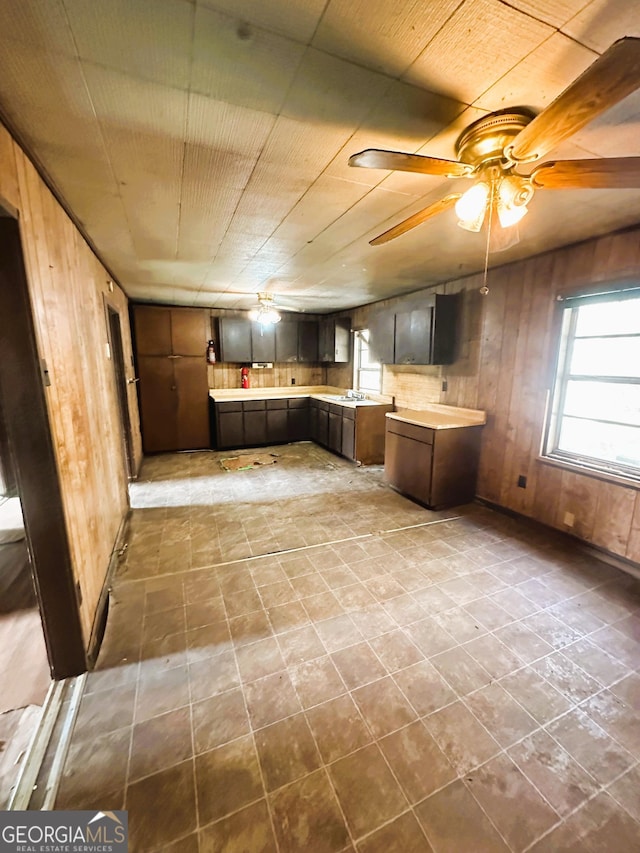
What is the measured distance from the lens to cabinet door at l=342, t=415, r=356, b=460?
4836mm

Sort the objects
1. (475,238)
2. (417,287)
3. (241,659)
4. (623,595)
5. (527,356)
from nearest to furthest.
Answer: (241,659) < (623,595) < (475,238) < (527,356) < (417,287)

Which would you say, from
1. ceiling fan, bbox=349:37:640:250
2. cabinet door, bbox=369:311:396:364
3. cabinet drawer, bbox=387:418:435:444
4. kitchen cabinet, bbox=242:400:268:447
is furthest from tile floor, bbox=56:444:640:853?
kitchen cabinet, bbox=242:400:268:447

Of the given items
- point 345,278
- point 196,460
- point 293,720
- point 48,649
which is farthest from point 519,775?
point 196,460

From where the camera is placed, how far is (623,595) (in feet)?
7.32

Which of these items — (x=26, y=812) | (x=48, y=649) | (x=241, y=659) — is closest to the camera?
(x=26, y=812)

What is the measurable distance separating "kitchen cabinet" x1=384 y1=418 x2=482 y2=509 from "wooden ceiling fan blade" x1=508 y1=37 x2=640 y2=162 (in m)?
2.51

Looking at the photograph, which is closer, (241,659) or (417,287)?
(241,659)

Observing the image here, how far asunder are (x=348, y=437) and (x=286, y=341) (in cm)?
223

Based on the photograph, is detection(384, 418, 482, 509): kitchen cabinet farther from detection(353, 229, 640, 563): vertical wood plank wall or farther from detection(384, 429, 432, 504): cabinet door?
detection(353, 229, 640, 563): vertical wood plank wall

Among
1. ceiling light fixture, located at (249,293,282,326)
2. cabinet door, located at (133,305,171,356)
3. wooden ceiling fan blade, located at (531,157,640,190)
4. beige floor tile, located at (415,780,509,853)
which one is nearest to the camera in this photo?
beige floor tile, located at (415,780,509,853)

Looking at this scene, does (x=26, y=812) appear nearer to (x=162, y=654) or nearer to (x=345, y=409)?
(x=162, y=654)

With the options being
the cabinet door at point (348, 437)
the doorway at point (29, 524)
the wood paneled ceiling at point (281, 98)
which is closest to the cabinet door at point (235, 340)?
the cabinet door at point (348, 437)

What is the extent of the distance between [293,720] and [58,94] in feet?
8.14

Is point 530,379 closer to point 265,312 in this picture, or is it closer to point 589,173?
point 589,173
